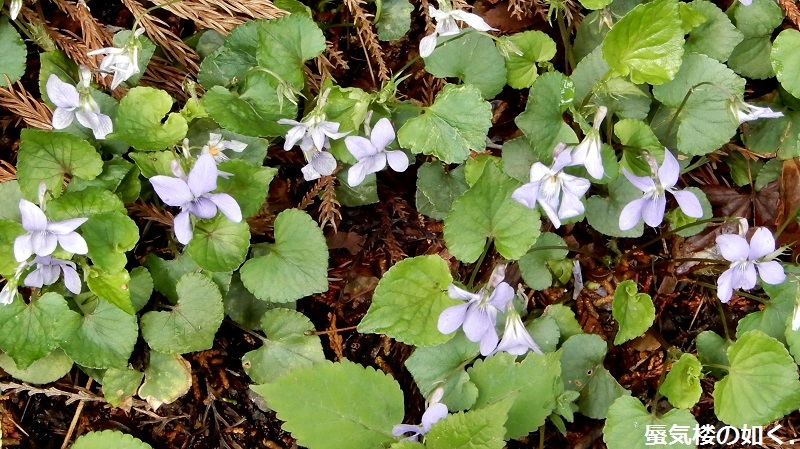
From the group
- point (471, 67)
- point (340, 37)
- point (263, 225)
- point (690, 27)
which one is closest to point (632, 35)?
point (690, 27)

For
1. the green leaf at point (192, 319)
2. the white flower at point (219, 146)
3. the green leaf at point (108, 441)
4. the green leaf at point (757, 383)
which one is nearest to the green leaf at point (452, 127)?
the white flower at point (219, 146)

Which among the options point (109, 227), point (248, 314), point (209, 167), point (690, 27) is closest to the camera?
point (209, 167)

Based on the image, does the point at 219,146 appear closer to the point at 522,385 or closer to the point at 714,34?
the point at 522,385

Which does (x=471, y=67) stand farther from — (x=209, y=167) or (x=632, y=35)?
(x=209, y=167)

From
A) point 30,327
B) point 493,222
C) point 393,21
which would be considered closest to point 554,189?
point 493,222

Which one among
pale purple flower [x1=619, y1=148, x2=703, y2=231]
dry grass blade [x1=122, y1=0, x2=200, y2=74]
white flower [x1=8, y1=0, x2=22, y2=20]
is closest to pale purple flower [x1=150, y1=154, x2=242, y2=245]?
dry grass blade [x1=122, y1=0, x2=200, y2=74]

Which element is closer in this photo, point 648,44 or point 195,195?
point 195,195
